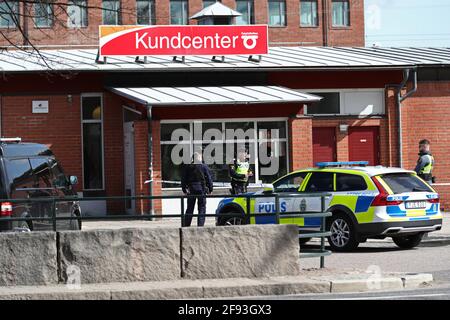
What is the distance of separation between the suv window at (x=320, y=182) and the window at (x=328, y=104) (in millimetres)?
10323

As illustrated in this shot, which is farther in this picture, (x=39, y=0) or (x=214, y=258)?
(x=39, y=0)

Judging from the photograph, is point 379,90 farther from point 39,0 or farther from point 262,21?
point 262,21

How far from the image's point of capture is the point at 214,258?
14.1 metres

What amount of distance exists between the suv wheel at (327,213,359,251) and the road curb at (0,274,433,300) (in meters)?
4.86

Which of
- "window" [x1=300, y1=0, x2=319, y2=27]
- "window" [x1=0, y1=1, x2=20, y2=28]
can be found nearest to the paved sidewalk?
"window" [x1=0, y1=1, x2=20, y2=28]

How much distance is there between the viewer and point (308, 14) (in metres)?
64.9

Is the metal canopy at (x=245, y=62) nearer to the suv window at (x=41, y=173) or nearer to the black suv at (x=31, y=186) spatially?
the black suv at (x=31, y=186)

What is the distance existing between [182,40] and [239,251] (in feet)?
50.8

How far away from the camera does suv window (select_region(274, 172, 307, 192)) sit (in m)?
20.3

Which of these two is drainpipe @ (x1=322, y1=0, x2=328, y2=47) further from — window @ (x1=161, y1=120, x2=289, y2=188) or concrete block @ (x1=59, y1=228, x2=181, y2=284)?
concrete block @ (x1=59, y1=228, x2=181, y2=284)

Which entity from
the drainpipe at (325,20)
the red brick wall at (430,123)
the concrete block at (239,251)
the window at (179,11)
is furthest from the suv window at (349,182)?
the drainpipe at (325,20)
